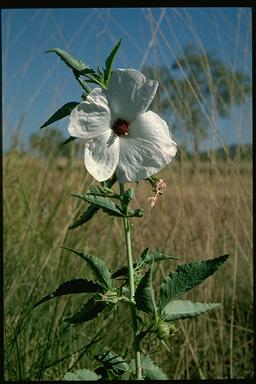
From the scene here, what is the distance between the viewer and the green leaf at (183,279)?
60 centimetres

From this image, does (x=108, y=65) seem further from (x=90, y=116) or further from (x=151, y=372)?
(x=151, y=372)

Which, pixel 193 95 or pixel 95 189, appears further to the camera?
pixel 193 95

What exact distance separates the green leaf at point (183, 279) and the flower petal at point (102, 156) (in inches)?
4.9

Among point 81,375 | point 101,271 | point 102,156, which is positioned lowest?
point 81,375

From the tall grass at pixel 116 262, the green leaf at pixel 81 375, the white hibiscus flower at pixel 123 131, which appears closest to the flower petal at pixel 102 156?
the white hibiscus flower at pixel 123 131

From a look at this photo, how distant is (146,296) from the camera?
0.57 m

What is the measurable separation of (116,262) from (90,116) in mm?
987

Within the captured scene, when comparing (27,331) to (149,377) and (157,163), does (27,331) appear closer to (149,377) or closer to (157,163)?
(149,377)

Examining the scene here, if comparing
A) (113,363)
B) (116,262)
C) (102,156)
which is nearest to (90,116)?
(102,156)

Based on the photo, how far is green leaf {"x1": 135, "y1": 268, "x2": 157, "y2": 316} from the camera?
0.57 m

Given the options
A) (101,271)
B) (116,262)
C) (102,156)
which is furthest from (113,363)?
(116,262)

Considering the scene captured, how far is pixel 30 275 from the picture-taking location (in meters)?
1.50

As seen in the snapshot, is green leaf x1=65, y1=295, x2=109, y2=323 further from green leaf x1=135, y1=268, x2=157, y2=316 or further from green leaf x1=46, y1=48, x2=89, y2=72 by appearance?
green leaf x1=46, y1=48, x2=89, y2=72

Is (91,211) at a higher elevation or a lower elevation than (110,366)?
higher
